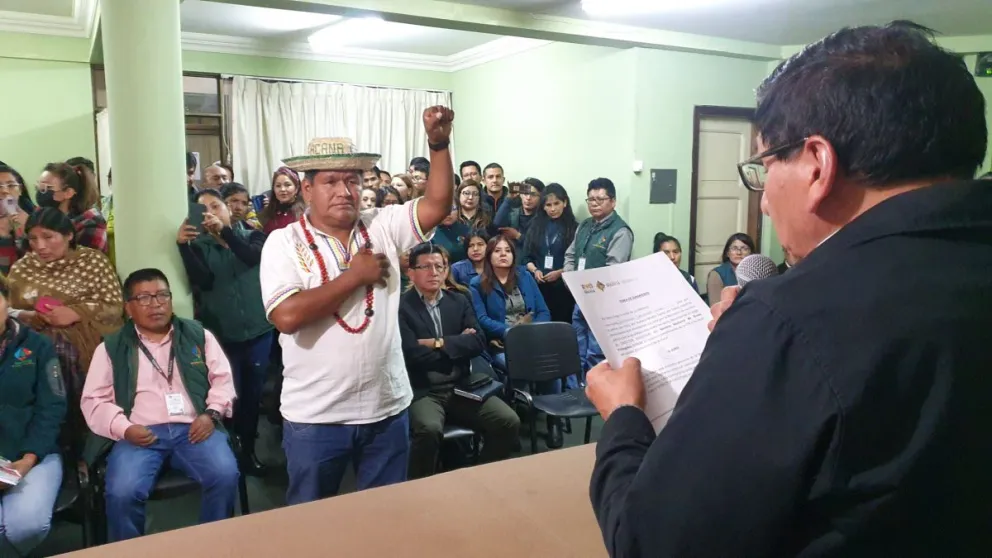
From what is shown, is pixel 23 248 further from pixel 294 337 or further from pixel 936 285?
pixel 936 285

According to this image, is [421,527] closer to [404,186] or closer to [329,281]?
[329,281]

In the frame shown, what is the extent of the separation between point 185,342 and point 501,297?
1.83 metres

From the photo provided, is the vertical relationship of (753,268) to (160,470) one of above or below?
above

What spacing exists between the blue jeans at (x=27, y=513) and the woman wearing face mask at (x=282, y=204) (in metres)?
2.04

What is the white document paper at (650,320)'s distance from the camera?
0.92m

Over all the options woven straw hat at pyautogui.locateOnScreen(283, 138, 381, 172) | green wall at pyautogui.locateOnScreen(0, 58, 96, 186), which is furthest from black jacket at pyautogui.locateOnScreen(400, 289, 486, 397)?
green wall at pyautogui.locateOnScreen(0, 58, 96, 186)

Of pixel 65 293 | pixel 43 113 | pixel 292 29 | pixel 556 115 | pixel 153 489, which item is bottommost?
pixel 153 489

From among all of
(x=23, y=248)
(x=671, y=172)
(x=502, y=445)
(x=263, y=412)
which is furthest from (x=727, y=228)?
(x=23, y=248)

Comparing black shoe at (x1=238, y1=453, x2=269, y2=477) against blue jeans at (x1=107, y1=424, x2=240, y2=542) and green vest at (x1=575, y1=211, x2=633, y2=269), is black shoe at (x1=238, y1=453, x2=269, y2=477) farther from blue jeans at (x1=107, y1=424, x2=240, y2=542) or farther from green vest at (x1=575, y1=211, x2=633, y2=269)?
green vest at (x1=575, y1=211, x2=633, y2=269)

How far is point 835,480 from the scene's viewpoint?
1.86 feet

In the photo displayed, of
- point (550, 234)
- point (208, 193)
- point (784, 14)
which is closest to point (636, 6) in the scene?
point (784, 14)

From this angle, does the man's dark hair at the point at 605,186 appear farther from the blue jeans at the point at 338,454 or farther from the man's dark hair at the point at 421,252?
the blue jeans at the point at 338,454

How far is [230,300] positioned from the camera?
3.29m

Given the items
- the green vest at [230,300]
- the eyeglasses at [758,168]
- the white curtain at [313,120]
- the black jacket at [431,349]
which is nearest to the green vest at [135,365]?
the green vest at [230,300]
